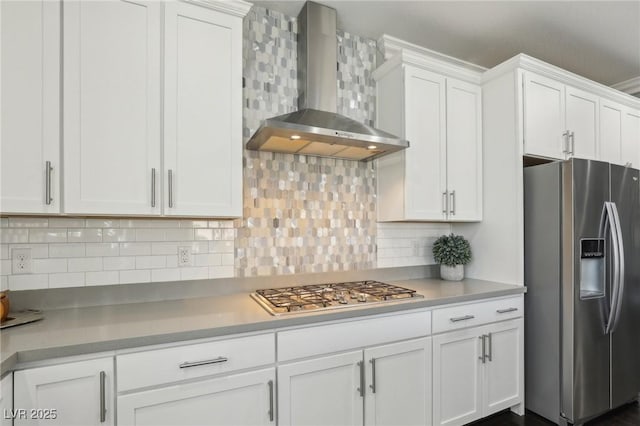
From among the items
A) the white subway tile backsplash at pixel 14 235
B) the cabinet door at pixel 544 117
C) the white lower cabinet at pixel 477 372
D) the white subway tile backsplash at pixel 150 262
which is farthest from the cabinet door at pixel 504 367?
the white subway tile backsplash at pixel 14 235

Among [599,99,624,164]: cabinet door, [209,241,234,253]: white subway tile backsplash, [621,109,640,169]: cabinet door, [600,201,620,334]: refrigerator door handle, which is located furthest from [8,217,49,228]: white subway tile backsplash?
[621,109,640,169]: cabinet door

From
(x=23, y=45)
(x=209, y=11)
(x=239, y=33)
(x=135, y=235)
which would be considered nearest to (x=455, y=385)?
(x=135, y=235)

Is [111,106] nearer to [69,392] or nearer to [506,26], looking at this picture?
[69,392]

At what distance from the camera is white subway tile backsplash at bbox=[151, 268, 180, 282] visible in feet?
6.28

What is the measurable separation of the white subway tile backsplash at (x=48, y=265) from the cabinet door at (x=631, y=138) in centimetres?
416

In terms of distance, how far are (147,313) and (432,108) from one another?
219cm

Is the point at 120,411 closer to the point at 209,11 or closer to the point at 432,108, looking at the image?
the point at 209,11

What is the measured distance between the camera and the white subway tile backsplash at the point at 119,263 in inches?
71.3

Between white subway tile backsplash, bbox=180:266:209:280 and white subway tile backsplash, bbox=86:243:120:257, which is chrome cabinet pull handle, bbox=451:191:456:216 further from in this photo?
white subway tile backsplash, bbox=86:243:120:257

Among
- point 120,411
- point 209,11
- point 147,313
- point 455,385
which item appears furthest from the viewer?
point 455,385

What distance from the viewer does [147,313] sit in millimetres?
1650

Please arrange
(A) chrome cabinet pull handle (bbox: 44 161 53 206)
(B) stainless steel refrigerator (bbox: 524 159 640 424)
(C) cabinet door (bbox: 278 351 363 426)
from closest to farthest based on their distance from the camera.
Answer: (A) chrome cabinet pull handle (bbox: 44 161 53 206) < (C) cabinet door (bbox: 278 351 363 426) < (B) stainless steel refrigerator (bbox: 524 159 640 424)

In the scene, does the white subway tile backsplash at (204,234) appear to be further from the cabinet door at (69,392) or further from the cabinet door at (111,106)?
the cabinet door at (69,392)

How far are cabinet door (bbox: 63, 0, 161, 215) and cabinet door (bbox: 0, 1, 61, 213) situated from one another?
0.04 meters
